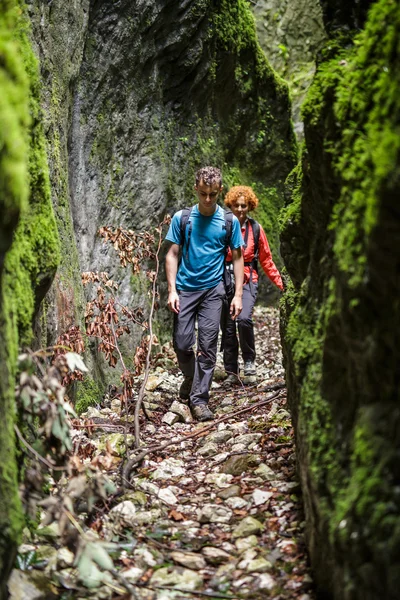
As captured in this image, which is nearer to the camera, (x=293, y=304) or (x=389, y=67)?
(x=389, y=67)

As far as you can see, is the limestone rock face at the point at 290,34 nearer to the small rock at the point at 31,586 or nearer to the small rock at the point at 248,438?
the small rock at the point at 248,438

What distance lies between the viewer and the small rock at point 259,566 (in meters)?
3.01

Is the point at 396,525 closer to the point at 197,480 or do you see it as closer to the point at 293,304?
the point at 293,304

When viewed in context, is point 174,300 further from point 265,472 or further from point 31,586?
point 31,586

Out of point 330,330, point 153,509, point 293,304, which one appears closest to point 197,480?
point 153,509

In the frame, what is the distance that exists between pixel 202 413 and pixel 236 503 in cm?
220

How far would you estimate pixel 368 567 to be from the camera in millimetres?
1998

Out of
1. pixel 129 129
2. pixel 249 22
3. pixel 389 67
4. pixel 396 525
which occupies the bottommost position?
pixel 396 525

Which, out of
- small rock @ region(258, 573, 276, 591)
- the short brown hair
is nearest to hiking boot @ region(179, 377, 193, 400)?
the short brown hair

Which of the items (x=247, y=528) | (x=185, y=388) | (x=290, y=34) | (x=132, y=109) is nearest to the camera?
(x=247, y=528)

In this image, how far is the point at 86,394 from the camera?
6.32m

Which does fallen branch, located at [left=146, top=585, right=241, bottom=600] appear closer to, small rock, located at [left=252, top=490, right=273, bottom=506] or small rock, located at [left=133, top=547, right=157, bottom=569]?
small rock, located at [left=133, top=547, right=157, bottom=569]

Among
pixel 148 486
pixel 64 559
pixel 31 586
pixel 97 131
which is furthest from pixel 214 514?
pixel 97 131

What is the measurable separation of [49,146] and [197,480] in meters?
3.30
